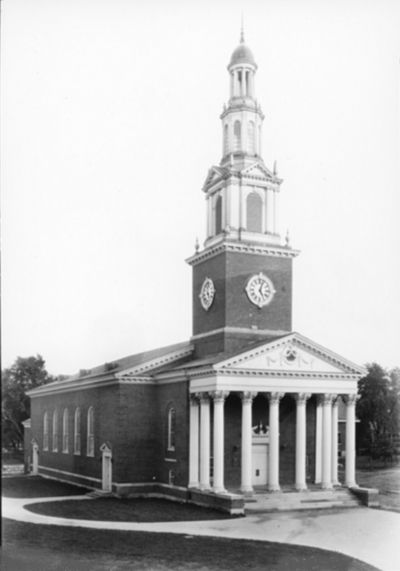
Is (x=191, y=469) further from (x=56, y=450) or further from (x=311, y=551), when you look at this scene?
(x=311, y=551)

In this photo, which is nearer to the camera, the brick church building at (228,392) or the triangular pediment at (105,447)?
the brick church building at (228,392)

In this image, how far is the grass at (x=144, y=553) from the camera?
25.1 metres

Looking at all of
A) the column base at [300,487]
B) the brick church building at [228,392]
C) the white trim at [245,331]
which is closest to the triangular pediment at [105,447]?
the brick church building at [228,392]

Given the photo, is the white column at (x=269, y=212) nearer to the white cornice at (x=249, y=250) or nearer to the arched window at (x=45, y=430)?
the white cornice at (x=249, y=250)

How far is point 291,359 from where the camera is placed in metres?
39.5

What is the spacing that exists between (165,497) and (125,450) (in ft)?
10.4

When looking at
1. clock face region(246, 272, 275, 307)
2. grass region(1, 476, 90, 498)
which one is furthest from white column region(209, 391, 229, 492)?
grass region(1, 476, 90, 498)

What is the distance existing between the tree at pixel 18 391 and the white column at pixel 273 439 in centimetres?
1077

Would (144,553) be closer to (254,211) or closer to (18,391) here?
(18,391)

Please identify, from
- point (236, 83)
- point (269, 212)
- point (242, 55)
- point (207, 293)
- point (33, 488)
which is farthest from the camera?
point (207, 293)

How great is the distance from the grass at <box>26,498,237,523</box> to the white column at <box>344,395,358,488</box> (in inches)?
316

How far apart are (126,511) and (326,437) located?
11.0 metres

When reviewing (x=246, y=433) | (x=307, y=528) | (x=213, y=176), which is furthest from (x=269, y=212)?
(x=307, y=528)

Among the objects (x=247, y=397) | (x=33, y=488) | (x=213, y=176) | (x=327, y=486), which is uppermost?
(x=213, y=176)
